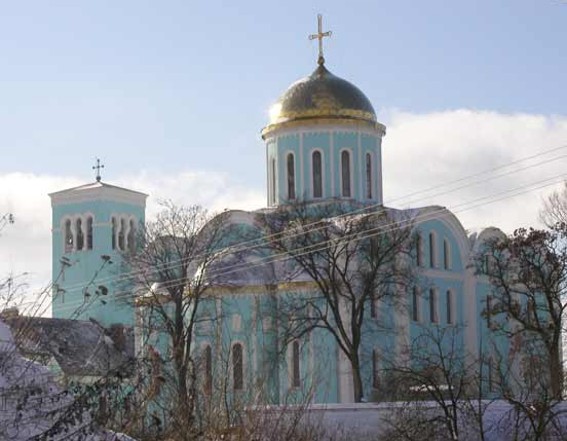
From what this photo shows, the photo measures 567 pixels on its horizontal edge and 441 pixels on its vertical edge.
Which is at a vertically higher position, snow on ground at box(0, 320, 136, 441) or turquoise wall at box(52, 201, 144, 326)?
turquoise wall at box(52, 201, 144, 326)

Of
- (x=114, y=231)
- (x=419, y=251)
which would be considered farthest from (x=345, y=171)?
(x=114, y=231)

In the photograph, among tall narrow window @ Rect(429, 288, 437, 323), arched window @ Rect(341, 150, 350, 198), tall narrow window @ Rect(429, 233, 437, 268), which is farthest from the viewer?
arched window @ Rect(341, 150, 350, 198)

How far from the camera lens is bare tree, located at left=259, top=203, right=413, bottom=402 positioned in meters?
33.4

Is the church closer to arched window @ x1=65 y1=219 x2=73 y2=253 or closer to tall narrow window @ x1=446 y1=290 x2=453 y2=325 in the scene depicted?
tall narrow window @ x1=446 y1=290 x2=453 y2=325

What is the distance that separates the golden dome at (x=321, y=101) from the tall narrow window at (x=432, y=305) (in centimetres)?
589

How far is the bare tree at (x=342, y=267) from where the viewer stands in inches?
1315

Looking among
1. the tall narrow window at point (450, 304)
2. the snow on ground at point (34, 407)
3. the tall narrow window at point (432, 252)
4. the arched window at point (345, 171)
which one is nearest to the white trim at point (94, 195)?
the arched window at point (345, 171)

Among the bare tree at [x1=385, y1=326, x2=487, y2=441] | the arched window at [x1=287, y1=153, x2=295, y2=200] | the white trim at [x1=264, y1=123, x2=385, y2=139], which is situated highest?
the white trim at [x1=264, y1=123, x2=385, y2=139]

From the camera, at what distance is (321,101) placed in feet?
131

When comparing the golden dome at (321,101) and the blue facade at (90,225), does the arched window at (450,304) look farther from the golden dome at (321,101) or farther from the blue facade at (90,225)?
the blue facade at (90,225)

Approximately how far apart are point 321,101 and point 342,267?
22.4 ft

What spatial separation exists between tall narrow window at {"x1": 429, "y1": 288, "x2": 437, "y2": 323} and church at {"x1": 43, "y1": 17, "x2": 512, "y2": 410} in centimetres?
3

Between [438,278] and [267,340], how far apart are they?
6402 mm

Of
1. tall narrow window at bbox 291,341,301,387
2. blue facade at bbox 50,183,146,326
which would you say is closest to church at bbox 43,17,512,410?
tall narrow window at bbox 291,341,301,387
